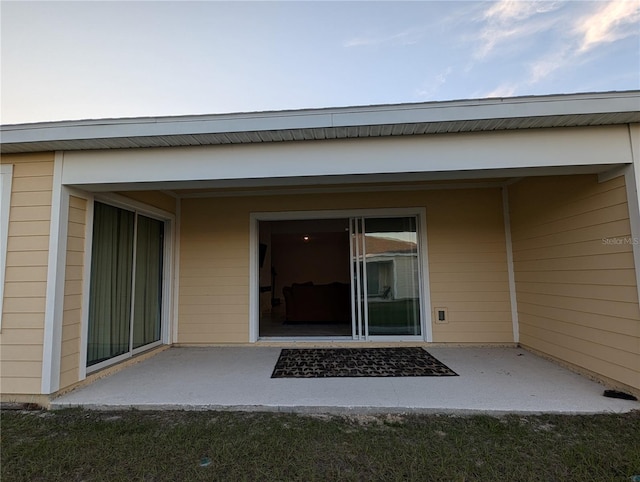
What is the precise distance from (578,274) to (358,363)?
2551mm

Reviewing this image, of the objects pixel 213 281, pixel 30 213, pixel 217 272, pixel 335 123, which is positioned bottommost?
pixel 213 281

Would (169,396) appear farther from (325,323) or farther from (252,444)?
(325,323)

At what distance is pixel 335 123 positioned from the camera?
8.11ft

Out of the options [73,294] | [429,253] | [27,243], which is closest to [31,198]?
[27,243]

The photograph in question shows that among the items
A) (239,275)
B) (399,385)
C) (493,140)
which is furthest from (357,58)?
(399,385)

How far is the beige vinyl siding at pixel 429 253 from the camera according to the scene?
4398mm

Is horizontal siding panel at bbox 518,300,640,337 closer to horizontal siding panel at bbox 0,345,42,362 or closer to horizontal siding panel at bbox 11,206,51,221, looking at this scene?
horizontal siding panel at bbox 0,345,42,362

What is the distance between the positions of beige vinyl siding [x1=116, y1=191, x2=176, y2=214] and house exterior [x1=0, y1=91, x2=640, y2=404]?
0.09ft

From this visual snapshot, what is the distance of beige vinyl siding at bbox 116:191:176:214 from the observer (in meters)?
3.74

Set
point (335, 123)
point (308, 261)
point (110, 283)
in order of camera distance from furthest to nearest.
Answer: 1. point (308, 261)
2. point (110, 283)
3. point (335, 123)

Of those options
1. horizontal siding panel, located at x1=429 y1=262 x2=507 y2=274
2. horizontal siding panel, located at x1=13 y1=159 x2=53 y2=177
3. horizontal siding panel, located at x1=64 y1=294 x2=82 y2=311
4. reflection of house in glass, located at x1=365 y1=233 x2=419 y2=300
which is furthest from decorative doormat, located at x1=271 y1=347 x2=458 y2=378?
horizontal siding panel, located at x1=13 y1=159 x2=53 y2=177

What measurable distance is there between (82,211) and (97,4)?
3579 millimetres

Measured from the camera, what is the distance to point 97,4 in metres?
4.45

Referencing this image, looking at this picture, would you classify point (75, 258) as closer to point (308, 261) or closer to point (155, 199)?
point (155, 199)
